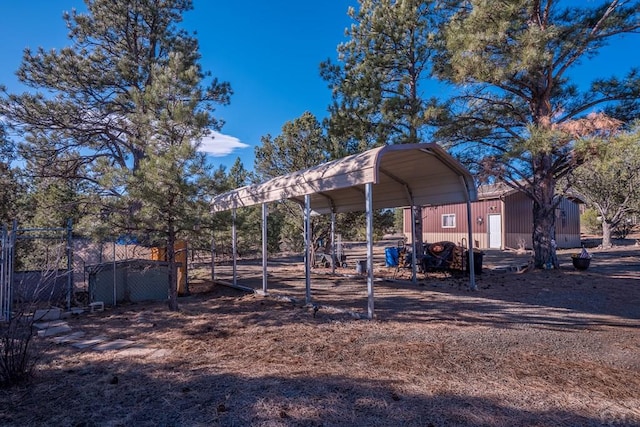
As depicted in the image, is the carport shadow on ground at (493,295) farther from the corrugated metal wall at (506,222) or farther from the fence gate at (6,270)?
the corrugated metal wall at (506,222)

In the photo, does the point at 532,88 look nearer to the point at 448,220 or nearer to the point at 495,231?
the point at 495,231

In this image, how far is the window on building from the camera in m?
25.3

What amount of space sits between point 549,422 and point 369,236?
3.59 meters

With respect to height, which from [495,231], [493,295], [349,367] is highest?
[495,231]

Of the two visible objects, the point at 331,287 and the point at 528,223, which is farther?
the point at 528,223

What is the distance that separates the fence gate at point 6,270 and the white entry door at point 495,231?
23.0 metres

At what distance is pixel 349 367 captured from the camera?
3.92 metres

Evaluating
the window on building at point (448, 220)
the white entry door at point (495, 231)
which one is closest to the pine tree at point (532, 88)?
the white entry door at point (495, 231)

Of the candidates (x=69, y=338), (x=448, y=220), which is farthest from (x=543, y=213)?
(x=448, y=220)

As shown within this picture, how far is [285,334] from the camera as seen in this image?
534 cm

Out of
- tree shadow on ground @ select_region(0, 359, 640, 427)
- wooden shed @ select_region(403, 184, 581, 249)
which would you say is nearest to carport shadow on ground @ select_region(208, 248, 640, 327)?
tree shadow on ground @ select_region(0, 359, 640, 427)

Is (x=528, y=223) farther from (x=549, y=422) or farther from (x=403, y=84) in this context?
(x=549, y=422)

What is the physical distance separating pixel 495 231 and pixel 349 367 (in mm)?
22220

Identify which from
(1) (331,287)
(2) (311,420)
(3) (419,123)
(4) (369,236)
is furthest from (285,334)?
(3) (419,123)
